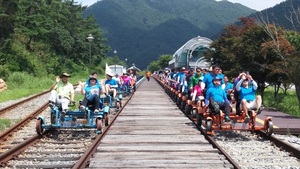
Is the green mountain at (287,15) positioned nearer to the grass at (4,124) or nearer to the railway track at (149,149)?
the railway track at (149,149)

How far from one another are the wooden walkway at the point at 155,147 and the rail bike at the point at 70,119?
494mm

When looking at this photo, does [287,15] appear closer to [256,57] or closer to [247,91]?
[256,57]

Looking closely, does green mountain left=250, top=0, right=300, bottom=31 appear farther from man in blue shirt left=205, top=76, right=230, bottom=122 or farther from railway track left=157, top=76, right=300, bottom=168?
railway track left=157, top=76, right=300, bottom=168

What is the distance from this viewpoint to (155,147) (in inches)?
351

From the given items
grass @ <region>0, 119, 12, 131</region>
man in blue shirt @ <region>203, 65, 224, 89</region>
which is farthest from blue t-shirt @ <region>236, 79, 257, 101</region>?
grass @ <region>0, 119, 12, 131</region>

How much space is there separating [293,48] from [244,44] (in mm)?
4292

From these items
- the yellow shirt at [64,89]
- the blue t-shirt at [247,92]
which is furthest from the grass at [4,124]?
the blue t-shirt at [247,92]

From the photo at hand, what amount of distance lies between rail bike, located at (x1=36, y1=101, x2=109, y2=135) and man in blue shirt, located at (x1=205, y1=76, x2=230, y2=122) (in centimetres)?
277

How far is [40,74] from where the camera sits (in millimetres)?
41844

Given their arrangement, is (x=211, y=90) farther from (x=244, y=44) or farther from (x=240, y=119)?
(x=244, y=44)

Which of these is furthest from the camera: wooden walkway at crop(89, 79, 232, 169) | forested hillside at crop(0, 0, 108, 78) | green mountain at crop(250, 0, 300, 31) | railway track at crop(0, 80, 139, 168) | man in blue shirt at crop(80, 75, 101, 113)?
forested hillside at crop(0, 0, 108, 78)

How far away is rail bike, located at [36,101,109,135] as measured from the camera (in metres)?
10.4

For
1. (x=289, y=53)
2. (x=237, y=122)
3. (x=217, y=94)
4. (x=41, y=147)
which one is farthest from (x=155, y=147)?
(x=289, y=53)

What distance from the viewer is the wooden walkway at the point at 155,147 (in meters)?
7.40
